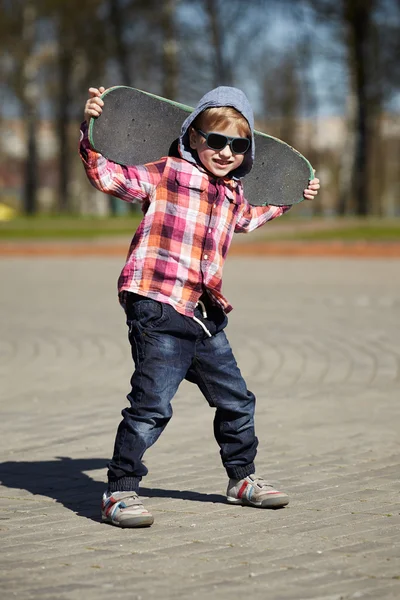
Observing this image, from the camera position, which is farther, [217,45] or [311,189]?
[217,45]

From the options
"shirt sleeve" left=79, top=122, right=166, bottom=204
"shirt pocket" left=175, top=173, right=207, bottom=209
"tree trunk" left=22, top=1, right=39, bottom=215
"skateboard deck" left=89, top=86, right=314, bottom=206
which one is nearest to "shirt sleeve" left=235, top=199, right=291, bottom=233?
"skateboard deck" left=89, top=86, right=314, bottom=206

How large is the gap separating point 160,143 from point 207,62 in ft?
113

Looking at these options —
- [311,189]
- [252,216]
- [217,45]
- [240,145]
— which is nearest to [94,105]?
[240,145]

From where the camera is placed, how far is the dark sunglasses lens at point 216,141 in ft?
14.4

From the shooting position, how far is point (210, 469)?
17.7 feet

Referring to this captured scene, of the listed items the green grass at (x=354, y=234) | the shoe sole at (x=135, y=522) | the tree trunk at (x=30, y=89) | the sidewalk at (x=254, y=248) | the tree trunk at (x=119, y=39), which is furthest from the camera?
the tree trunk at (x=30, y=89)

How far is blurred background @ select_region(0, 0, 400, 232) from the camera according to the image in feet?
110

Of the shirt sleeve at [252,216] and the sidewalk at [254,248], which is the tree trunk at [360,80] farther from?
the shirt sleeve at [252,216]

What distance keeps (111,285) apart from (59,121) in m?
34.0

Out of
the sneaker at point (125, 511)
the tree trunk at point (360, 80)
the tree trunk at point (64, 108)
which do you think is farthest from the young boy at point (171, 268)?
the tree trunk at point (64, 108)

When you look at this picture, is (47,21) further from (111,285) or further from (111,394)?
(111,394)

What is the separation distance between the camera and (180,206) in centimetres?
443

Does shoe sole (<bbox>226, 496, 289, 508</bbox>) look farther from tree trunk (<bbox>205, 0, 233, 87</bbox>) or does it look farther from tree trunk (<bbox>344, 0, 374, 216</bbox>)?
tree trunk (<bbox>205, 0, 233, 87</bbox>)

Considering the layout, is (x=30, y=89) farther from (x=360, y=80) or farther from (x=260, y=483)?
(x=260, y=483)
